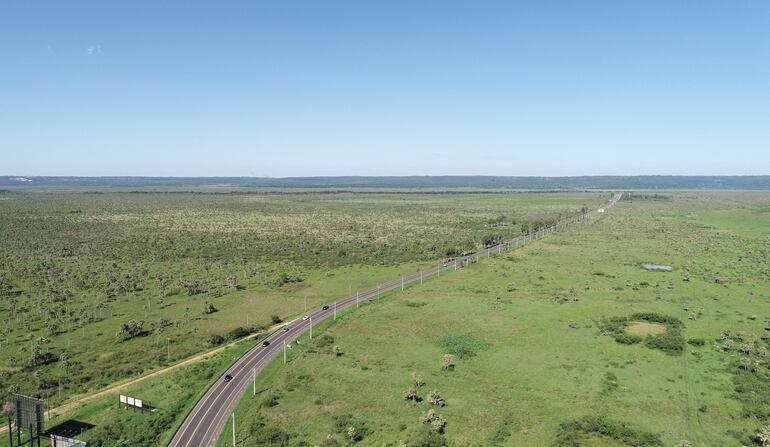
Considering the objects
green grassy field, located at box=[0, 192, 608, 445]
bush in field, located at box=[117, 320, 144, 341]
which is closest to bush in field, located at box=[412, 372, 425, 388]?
green grassy field, located at box=[0, 192, 608, 445]

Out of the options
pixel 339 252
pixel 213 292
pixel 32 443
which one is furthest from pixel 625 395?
pixel 339 252

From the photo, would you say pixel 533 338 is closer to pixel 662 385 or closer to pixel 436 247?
pixel 662 385

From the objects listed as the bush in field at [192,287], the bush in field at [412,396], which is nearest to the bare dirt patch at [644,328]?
the bush in field at [412,396]

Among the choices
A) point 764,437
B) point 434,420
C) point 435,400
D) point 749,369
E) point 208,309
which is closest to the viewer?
point 764,437

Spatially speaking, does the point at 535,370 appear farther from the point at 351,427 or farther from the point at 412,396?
the point at 351,427

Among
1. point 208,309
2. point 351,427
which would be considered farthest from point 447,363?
point 208,309

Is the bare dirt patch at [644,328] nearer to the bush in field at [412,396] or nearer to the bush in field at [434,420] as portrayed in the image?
the bush in field at [412,396]
